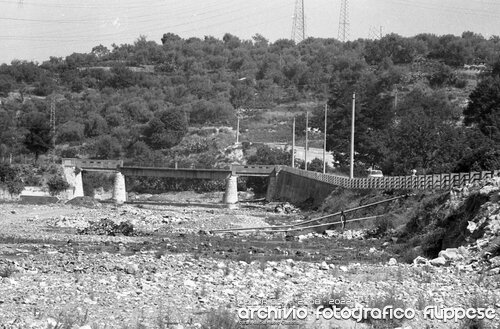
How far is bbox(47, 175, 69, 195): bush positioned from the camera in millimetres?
102500

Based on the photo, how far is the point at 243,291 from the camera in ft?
72.9

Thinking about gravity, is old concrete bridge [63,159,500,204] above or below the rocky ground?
below

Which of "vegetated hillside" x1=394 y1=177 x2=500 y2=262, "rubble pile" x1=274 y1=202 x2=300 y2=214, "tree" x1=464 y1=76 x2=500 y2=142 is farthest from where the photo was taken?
"tree" x1=464 y1=76 x2=500 y2=142

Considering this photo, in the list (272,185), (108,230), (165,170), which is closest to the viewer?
(108,230)

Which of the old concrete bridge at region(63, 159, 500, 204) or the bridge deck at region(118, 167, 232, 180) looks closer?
the old concrete bridge at region(63, 159, 500, 204)

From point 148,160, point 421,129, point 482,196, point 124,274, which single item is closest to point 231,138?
point 148,160

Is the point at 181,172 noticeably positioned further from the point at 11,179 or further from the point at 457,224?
the point at 457,224

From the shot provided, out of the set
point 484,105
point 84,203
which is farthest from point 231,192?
point 484,105

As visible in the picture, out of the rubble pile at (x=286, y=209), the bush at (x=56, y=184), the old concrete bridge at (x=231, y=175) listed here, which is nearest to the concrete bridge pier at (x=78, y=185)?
the old concrete bridge at (x=231, y=175)

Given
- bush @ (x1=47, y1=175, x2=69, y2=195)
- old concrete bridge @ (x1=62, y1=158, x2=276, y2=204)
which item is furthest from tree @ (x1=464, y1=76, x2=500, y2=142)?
bush @ (x1=47, y1=175, x2=69, y2=195)

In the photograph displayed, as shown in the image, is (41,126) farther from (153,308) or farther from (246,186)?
(153,308)

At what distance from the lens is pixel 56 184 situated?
103 m

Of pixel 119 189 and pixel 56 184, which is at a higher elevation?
pixel 56 184

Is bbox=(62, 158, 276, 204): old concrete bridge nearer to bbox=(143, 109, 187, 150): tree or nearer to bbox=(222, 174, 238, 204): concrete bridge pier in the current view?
bbox=(222, 174, 238, 204): concrete bridge pier
